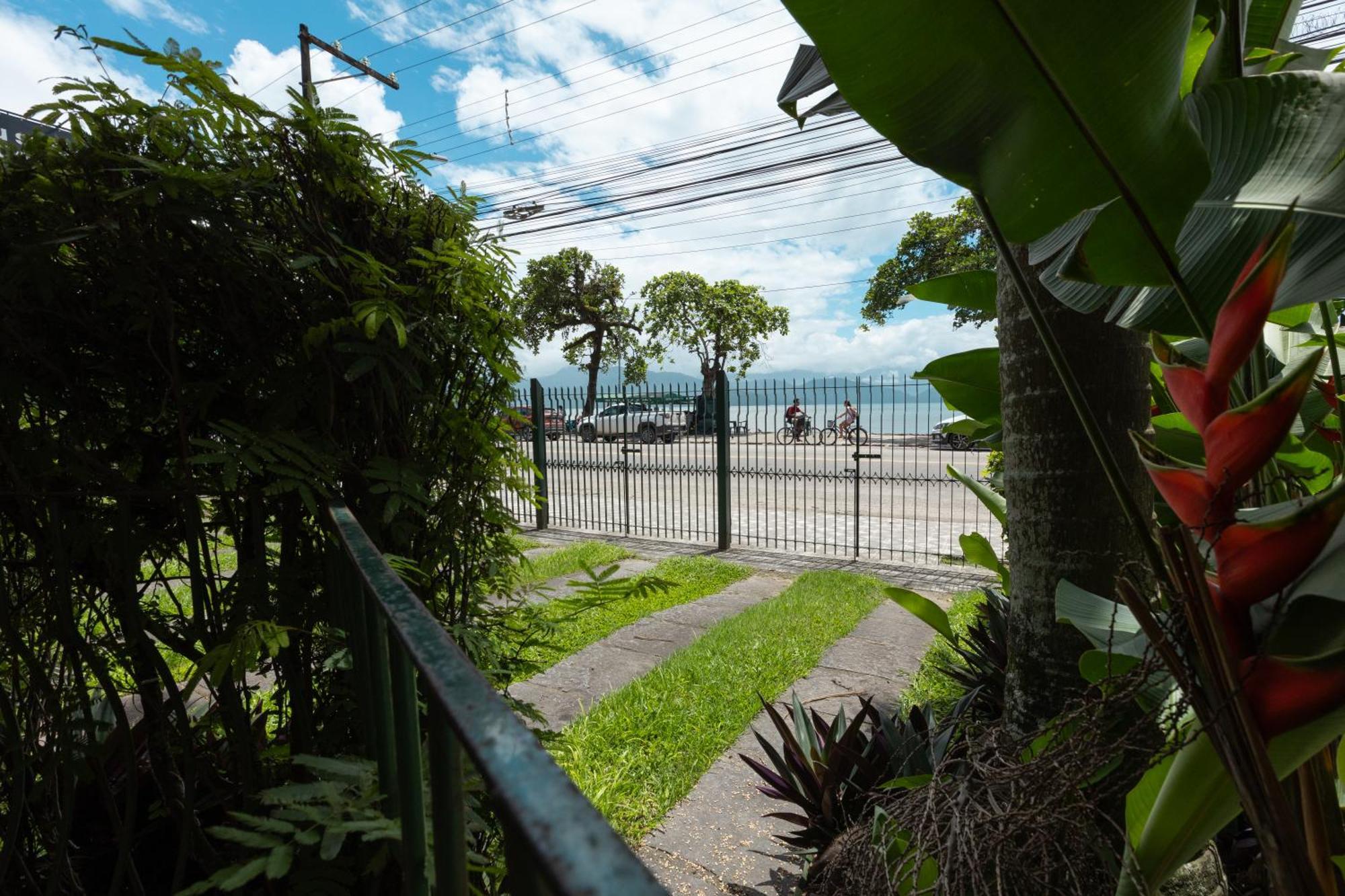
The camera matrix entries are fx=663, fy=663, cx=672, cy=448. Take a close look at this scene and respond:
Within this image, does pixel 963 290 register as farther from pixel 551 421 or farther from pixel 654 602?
pixel 551 421

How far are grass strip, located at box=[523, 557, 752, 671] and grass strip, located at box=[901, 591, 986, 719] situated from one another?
1.54m

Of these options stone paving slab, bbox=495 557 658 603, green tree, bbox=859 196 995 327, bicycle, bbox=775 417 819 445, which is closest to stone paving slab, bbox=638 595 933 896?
stone paving slab, bbox=495 557 658 603

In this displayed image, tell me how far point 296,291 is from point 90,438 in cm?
54

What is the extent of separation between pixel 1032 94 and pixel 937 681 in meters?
3.91

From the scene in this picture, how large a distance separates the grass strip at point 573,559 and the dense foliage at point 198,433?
4.84 metres

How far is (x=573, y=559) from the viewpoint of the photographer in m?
7.71

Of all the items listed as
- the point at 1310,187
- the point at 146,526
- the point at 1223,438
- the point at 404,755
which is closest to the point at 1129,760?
the point at 1223,438

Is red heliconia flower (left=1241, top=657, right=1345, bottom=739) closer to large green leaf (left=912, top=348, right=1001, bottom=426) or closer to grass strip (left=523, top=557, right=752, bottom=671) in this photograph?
large green leaf (left=912, top=348, right=1001, bottom=426)

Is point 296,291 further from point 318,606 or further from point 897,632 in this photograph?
point 897,632

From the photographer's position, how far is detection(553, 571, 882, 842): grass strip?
3055 mm

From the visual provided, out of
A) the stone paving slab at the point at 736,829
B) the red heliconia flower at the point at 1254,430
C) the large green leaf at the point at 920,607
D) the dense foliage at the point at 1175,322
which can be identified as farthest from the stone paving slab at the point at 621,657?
the red heliconia flower at the point at 1254,430

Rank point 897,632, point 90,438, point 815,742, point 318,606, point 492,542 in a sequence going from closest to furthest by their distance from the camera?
point 90,438 → point 318,606 → point 492,542 → point 815,742 → point 897,632

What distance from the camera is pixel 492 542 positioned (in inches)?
74.9

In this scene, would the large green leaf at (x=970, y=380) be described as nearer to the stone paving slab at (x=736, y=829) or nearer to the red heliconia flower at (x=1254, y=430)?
the stone paving slab at (x=736, y=829)
